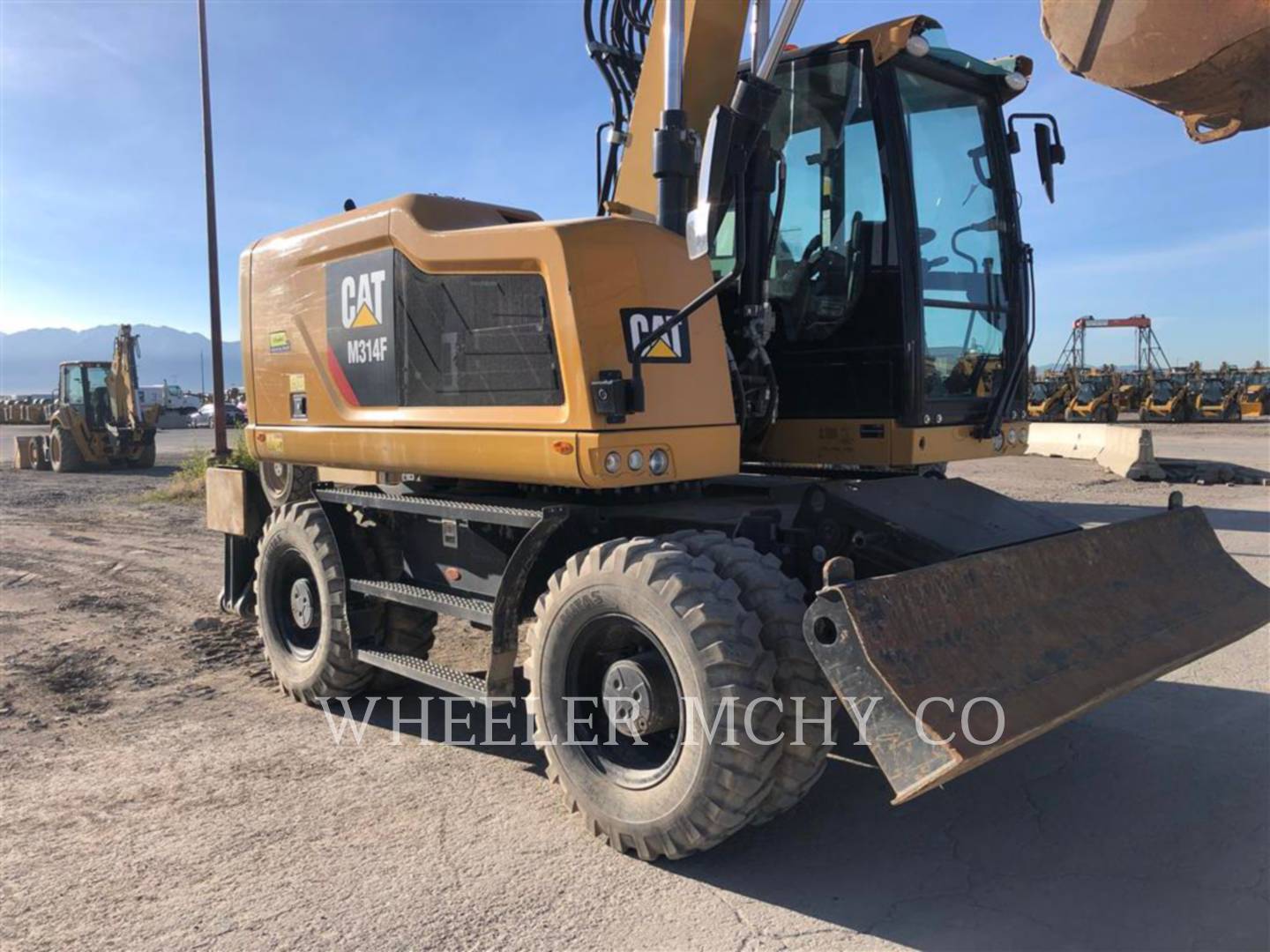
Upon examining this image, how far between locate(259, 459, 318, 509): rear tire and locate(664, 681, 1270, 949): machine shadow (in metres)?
3.58

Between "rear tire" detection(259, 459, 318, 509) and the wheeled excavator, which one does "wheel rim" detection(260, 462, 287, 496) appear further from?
the wheeled excavator

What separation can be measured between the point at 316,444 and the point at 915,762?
12.5 ft

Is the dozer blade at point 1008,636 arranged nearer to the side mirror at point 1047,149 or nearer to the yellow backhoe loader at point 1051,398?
the side mirror at point 1047,149

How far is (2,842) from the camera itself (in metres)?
3.76

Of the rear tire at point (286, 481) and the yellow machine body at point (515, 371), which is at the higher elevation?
the yellow machine body at point (515, 371)

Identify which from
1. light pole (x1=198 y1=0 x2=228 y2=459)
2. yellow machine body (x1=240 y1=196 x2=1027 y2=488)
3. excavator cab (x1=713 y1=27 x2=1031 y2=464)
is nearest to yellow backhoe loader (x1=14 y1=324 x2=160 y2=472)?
light pole (x1=198 y1=0 x2=228 y2=459)

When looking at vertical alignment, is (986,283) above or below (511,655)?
above

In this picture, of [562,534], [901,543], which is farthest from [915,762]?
[562,534]

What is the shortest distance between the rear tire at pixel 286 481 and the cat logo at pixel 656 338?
2949 mm

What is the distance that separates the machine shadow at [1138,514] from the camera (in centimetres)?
1113

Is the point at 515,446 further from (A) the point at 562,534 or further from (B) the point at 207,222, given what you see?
(B) the point at 207,222

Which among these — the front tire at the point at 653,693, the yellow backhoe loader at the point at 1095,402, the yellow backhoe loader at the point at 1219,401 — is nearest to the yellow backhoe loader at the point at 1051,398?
the yellow backhoe loader at the point at 1095,402

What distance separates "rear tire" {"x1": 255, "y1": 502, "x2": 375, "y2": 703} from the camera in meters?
5.29

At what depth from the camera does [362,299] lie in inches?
193
